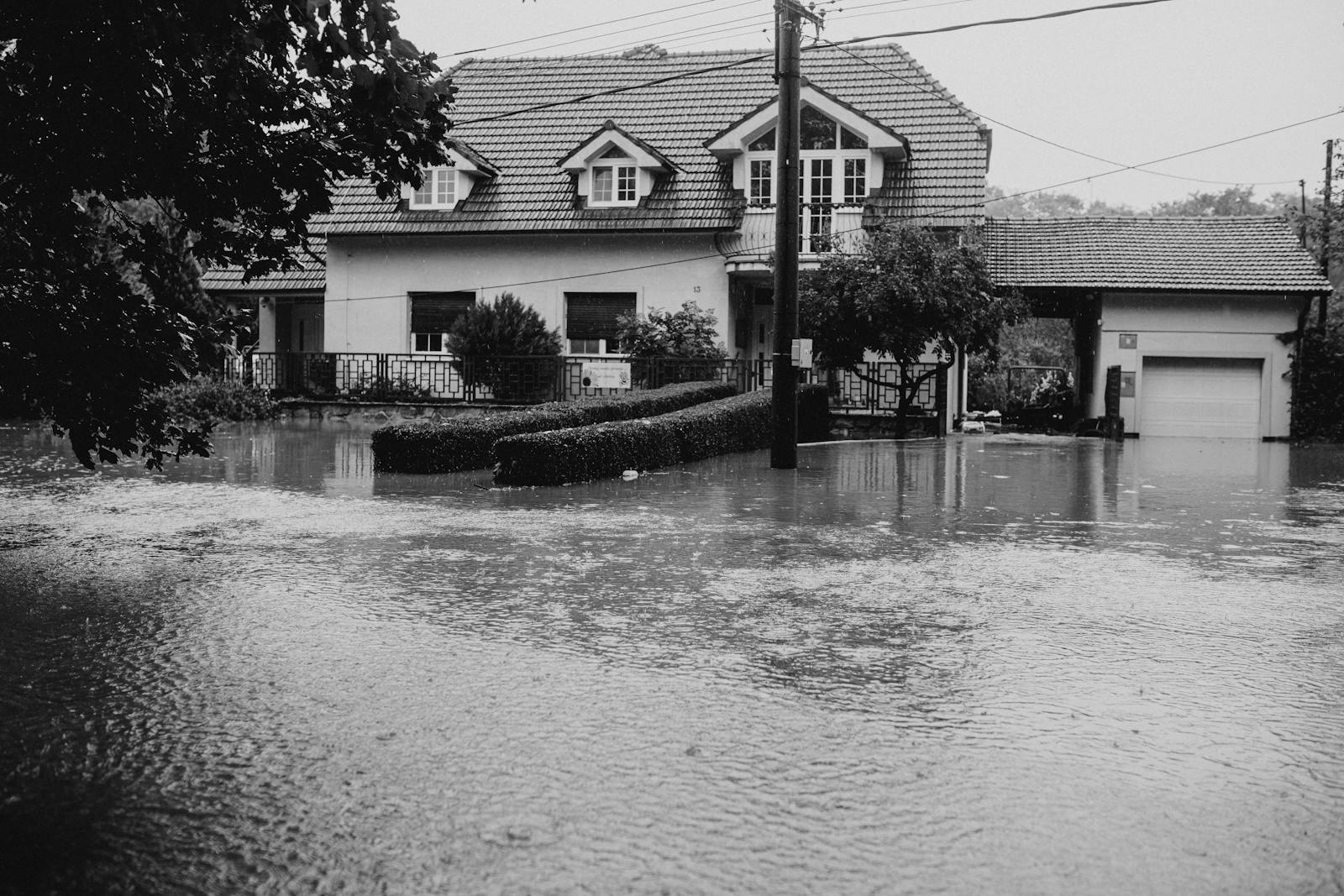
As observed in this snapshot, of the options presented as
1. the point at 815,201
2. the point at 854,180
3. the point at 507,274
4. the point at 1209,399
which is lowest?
the point at 1209,399

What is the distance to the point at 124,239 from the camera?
9781mm

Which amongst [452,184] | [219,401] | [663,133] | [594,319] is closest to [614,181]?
[663,133]

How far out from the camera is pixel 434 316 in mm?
32500

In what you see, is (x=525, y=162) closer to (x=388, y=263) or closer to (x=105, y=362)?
(x=388, y=263)

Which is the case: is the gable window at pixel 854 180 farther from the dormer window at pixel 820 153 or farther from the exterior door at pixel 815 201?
the exterior door at pixel 815 201

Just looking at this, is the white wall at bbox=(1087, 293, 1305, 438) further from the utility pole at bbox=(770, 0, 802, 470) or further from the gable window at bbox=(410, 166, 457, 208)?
the gable window at bbox=(410, 166, 457, 208)

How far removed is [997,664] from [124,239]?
284 inches

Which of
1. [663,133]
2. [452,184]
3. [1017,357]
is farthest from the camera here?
[1017,357]

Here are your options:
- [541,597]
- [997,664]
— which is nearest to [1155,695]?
[997,664]

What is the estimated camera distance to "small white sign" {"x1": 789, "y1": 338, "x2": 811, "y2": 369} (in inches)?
687

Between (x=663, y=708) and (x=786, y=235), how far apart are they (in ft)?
41.2

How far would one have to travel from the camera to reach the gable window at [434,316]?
3231 cm

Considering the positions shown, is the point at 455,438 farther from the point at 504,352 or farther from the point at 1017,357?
the point at 1017,357

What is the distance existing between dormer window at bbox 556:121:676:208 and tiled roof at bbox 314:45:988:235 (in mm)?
347
